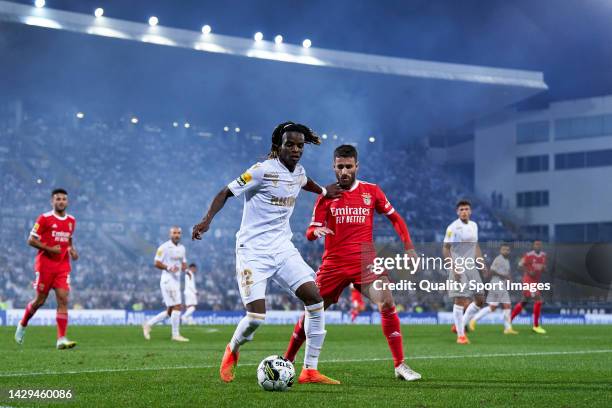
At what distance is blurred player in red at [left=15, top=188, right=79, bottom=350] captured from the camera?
15.3 m

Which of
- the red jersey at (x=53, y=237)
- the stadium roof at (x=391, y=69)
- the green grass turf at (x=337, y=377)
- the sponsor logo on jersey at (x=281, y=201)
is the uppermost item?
the stadium roof at (x=391, y=69)

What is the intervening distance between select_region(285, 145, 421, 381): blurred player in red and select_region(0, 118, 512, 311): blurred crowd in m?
29.8

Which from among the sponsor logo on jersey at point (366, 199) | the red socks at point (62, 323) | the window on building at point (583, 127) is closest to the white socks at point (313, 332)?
the sponsor logo on jersey at point (366, 199)

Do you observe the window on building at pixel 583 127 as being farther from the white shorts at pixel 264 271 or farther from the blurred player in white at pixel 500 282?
the white shorts at pixel 264 271

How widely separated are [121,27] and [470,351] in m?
27.2

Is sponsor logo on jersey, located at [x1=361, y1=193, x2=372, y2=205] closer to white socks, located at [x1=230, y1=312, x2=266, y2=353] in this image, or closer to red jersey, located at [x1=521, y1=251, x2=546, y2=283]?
white socks, located at [x1=230, y1=312, x2=266, y2=353]

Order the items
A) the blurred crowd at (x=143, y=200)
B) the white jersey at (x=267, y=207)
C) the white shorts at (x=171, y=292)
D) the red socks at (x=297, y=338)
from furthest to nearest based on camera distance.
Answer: the blurred crowd at (x=143, y=200), the white shorts at (x=171, y=292), the red socks at (x=297, y=338), the white jersey at (x=267, y=207)

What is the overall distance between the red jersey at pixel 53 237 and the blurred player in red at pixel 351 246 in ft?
21.7

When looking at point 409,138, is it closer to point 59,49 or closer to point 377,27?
point 377,27

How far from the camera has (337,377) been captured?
9.88 meters

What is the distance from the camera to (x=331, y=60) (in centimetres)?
4397

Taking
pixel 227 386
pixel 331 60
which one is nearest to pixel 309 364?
pixel 227 386

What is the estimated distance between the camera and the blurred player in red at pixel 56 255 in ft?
50.1

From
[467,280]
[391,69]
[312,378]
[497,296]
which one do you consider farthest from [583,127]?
[312,378]
